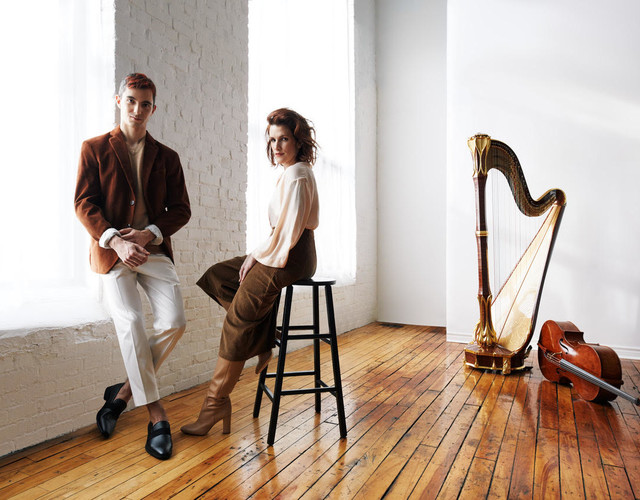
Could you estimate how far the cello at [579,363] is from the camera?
2711 mm

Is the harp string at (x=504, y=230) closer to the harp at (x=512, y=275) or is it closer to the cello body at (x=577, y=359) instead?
the harp at (x=512, y=275)

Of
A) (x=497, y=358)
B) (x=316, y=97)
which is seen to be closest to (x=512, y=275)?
(x=497, y=358)

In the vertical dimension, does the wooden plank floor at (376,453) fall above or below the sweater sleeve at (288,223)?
below

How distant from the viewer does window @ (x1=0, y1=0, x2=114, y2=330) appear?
217 cm

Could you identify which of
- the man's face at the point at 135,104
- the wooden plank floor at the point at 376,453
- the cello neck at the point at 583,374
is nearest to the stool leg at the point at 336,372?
the wooden plank floor at the point at 376,453

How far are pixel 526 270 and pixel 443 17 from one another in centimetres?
358

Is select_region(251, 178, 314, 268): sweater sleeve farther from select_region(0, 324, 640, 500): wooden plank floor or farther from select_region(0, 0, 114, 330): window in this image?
select_region(0, 0, 114, 330): window

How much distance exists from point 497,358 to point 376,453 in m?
1.75

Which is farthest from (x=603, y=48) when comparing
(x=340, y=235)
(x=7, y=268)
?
(x=7, y=268)

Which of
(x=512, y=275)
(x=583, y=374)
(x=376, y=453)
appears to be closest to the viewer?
(x=376, y=453)

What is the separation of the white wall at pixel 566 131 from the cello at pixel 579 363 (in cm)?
124

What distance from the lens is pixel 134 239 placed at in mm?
2115

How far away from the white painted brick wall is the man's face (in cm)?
51

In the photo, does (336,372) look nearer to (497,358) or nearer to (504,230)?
(497,358)
